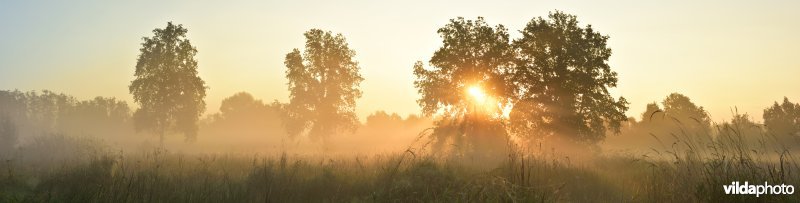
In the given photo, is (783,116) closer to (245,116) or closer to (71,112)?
(245,116)

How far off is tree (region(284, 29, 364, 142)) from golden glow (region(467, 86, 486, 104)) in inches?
563

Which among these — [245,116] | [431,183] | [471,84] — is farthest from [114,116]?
[431,183]

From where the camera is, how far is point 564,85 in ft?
69.9

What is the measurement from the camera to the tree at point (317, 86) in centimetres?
3481

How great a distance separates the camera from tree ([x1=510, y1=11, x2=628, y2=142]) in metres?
21.3

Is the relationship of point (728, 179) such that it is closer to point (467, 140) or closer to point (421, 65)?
point (467, 140)

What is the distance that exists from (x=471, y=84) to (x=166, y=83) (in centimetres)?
2368

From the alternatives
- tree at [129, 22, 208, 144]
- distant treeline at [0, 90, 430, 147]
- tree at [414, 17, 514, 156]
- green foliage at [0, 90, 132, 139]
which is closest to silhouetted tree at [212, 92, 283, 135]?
distant treeline at [0, 90, 430, 147]

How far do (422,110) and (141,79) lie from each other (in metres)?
22.6

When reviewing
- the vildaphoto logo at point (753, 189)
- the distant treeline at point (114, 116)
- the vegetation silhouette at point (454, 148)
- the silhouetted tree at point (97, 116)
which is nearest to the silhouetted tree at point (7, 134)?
the vegetation silhouette at point (454, 148)

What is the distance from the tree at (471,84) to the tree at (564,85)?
109cm

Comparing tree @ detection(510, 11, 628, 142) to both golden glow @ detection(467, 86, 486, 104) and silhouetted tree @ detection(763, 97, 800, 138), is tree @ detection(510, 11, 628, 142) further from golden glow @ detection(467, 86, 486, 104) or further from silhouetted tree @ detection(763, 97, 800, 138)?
silhouetted tree @ detection(763, 97, 800, 138)

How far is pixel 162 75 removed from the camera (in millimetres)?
33500

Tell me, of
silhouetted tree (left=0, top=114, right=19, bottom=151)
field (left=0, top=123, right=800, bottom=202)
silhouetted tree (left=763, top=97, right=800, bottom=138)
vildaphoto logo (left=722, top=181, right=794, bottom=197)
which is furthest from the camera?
silhouetted tree (left=763, top=97, right=800, bottom=138)
